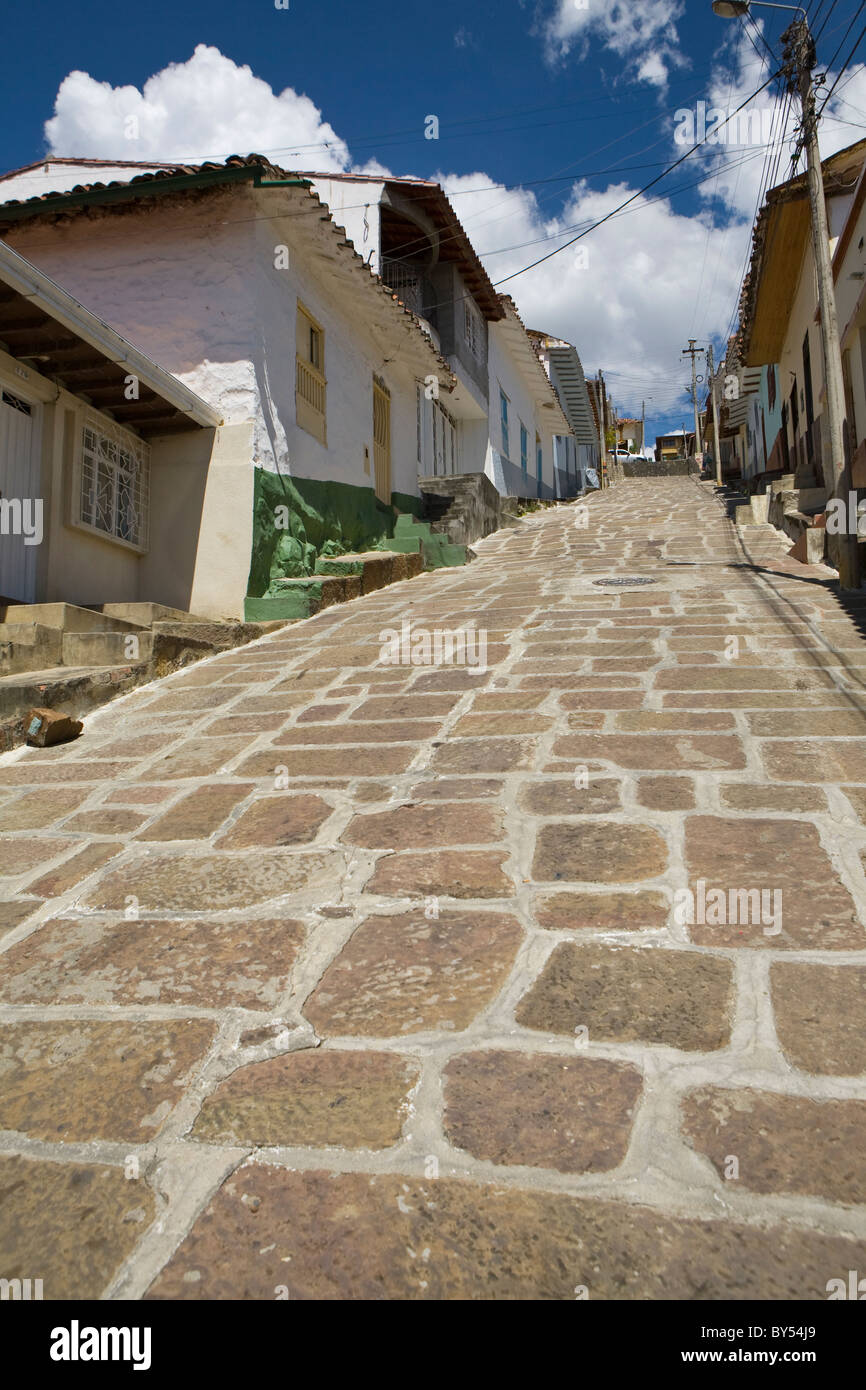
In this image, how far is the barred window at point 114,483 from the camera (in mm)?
7340

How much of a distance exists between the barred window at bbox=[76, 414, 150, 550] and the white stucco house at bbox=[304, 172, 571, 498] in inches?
260

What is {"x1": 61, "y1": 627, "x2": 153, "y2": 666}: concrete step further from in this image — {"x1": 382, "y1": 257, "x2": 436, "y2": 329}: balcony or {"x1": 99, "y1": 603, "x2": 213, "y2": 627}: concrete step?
{"x1": 382, "y1": 257, "x2": 436, "y2": 329}: balcony

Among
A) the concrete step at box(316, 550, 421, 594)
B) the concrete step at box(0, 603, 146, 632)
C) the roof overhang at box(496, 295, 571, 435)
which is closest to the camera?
the concrete step at box(0, 603, 146, 632)

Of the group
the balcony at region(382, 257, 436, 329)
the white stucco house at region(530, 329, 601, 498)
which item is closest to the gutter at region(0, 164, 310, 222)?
the balcony at region(382, 257, 436, 329)

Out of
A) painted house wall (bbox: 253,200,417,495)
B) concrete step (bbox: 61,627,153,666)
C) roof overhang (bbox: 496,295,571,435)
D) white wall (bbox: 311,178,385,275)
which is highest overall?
roof overhang (bbox: 496,295,571,435)

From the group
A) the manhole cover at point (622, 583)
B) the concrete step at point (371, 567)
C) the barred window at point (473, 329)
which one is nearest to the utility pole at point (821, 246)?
the manhole cover at point (622, 583)

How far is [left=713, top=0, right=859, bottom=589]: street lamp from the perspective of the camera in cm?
736

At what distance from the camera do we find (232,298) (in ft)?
27.0

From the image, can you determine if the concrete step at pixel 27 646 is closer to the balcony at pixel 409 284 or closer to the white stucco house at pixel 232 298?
the white stucco house at pixel 232 298

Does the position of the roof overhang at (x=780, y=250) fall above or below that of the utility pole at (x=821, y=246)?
above

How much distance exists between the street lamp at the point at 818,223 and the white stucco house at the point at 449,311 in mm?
6794

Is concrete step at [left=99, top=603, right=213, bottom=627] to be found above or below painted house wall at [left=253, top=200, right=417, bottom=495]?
below
